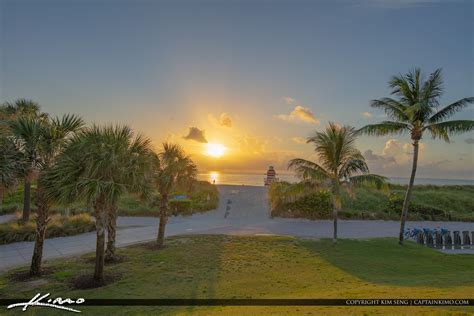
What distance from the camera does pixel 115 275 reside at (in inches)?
368

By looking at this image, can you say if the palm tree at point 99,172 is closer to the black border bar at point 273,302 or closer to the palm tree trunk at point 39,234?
the palm tree trunk at point 39,234

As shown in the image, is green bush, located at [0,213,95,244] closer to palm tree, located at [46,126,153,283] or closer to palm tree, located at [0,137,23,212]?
palm tree, located at [0,137,23,212]

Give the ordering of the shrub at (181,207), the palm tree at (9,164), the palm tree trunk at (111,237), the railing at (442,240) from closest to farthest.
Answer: the palm tree at (9,164)
the palm tree trunk at (111,237)
the railing at (442,240)
the shrub at (181,207)

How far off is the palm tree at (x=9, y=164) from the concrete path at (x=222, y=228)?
3.99 metres

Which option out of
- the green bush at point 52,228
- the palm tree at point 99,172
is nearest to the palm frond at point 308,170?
the palm tree at point 99,172

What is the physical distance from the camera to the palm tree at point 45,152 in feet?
30.0

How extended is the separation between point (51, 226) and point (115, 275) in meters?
7.78

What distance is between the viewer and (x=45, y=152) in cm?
918

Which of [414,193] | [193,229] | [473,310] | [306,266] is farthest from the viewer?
[414,193]

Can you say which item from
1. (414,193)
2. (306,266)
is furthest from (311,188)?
(414,193)

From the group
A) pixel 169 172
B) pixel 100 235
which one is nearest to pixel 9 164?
pixel 100 235

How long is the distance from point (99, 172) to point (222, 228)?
10.5 metres

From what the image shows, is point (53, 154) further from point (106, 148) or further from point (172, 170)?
point (172, 170)
